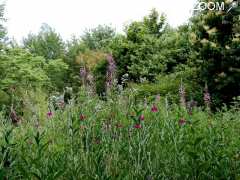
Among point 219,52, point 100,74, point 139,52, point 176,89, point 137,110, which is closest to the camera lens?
point 137,110

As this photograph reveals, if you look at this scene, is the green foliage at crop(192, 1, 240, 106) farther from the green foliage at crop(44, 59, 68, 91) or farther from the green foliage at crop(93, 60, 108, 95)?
the green foliage at crop(44, 59, 68, 91)

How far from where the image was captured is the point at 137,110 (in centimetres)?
419

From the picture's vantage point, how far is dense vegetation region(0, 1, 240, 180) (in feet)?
11.9

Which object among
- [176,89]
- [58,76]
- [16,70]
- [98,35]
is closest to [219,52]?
[176,89]

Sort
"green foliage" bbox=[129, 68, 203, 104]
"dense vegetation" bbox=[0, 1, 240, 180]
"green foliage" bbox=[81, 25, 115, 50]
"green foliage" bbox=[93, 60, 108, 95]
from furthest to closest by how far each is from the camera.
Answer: "green foliage" bbox=[81, 25, 115, 50] → "green foliage" bbox=[93, 60, 108, 95] → "green foliage" bbox=[129, 68, 203, 104] → "dense vegetation" bbox=[0, 1, 240, 180]

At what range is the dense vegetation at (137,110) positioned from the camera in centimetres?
362

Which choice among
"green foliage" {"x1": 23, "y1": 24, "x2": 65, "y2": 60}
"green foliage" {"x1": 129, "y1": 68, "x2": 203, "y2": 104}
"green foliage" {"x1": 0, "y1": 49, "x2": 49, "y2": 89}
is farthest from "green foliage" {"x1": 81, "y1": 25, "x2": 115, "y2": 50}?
"green foliage" {"x1": 129, "y1": 68, "x2": 203, "y2": 104}

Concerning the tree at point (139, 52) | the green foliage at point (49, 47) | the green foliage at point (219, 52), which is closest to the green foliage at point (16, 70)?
the tree at point (139, 52)

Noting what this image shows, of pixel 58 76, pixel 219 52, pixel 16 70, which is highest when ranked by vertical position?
pixel 219 52

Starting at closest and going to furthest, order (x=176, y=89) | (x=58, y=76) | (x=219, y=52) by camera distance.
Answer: (x=219, y=52) < (x=176, y=89) < (x=58, y=76)

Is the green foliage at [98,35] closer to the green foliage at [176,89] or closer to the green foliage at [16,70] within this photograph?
the green foliage at [16,70]

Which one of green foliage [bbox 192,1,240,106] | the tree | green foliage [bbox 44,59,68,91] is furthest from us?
green foliage [bbox 44,59,68,91]

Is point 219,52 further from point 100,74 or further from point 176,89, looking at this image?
point 100,74

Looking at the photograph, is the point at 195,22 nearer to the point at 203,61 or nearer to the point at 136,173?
the point at 203,61
